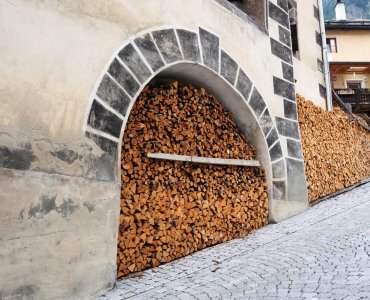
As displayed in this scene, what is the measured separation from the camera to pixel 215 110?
16.0 ft

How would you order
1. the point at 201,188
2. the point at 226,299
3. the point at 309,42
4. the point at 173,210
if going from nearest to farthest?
the point at 226,299 < the point at 173,210 < the point at 201,188 < the point at 309,42

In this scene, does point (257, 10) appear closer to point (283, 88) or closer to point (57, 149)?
point (283, 88)

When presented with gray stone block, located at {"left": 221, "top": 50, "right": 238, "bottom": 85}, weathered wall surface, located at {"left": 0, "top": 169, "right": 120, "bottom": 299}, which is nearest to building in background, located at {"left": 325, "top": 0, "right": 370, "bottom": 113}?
gray stone block, located at {"left": 221, "top": 50, "right": 238, "bottom": 85}

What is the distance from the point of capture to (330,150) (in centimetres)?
728

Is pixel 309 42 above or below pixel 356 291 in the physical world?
above

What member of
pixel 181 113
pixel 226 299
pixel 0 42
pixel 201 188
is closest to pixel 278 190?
pixel 201 188

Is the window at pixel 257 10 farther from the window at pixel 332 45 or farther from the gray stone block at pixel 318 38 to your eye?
the window at pixel 332 45

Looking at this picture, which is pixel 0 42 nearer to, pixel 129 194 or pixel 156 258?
pixel 129 194

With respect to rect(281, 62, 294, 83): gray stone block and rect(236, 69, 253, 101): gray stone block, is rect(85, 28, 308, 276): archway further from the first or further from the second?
rect(281, 62, 294, 83): gray stone block

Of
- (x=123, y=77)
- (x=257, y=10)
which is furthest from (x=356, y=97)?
(x=123, y=77)

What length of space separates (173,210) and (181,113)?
1.18 meters

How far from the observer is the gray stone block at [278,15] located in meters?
5.93

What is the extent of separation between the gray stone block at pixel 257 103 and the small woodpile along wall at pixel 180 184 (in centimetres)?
37

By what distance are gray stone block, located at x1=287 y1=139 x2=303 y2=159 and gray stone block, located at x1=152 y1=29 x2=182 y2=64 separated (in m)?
2.55
